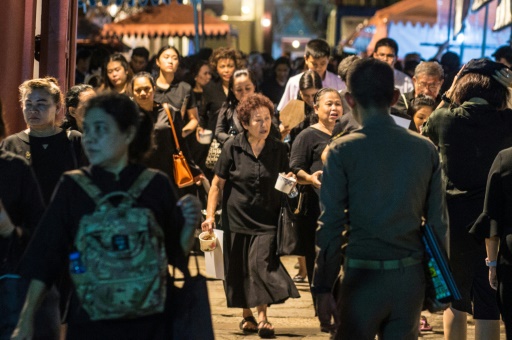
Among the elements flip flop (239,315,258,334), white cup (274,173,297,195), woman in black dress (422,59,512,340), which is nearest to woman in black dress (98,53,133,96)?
white cup (274,173,297,195)

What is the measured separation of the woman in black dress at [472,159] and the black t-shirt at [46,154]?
2.50 metres

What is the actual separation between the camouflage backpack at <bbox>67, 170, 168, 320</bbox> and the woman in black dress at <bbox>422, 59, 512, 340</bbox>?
9.92ft

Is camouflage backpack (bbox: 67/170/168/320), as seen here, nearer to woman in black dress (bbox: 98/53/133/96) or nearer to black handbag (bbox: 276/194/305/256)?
black handbag (bbox: 276/194/305/256)

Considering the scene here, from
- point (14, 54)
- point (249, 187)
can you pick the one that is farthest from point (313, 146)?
point (14, 54)

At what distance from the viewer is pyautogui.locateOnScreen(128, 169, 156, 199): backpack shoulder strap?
4.65 metres

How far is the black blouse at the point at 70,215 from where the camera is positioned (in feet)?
15.2

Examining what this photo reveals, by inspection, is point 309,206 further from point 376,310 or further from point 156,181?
point 156,181

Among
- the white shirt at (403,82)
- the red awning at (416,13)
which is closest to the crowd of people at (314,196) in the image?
the white shirt at (403,82)

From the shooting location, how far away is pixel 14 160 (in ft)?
18.1

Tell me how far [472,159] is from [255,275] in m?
2.61

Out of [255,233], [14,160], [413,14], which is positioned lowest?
[255,233]

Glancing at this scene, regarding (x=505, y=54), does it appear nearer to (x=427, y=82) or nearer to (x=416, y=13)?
(x=427, y=82)

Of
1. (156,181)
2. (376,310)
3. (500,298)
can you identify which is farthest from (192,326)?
(500,298)

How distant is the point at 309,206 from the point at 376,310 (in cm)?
417
